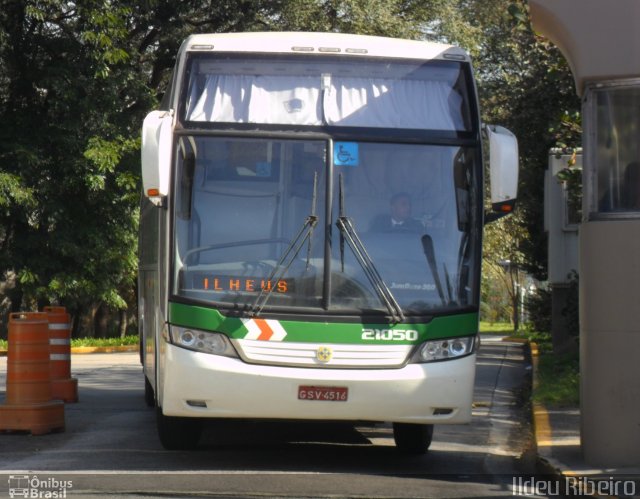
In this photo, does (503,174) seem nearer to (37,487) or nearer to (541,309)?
(37,487)

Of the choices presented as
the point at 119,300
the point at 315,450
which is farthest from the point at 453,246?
the point at 119,300

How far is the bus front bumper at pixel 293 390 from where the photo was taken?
866 cm

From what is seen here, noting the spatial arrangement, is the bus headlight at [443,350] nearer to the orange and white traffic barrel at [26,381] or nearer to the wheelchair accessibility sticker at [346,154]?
the wheelchair accessibility sticker at [346,154]

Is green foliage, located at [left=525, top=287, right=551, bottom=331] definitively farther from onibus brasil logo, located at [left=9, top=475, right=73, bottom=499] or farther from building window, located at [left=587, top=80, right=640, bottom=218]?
onibus brasil logo, located at [left=9, top=475, right=73, bottom=499]

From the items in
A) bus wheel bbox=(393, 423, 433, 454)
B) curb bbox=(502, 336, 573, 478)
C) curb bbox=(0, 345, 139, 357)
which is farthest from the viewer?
curb bbox=(0, 345, 139, 357)

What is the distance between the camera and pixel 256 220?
898 cm

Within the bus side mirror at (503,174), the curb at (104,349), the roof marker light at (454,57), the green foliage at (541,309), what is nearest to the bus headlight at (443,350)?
the bus side mirror at (503,174)

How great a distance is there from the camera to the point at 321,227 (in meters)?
8.95

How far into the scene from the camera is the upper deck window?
9234 mm

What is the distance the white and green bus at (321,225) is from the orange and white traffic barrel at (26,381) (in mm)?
2055

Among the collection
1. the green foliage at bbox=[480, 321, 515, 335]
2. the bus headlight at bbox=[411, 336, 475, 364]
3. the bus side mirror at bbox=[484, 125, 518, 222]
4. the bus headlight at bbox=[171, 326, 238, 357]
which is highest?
the bus side mirror at bbox=[484, 125, 518, 222]

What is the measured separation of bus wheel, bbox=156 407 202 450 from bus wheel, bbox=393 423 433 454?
1.82 meters

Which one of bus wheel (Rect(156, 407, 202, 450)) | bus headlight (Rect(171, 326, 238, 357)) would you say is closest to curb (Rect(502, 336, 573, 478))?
bus headlight (Rect(171, 326, 238, 357))

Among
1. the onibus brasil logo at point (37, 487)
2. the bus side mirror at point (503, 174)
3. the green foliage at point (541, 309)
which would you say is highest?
the bus side mirror at point (503, 174)
